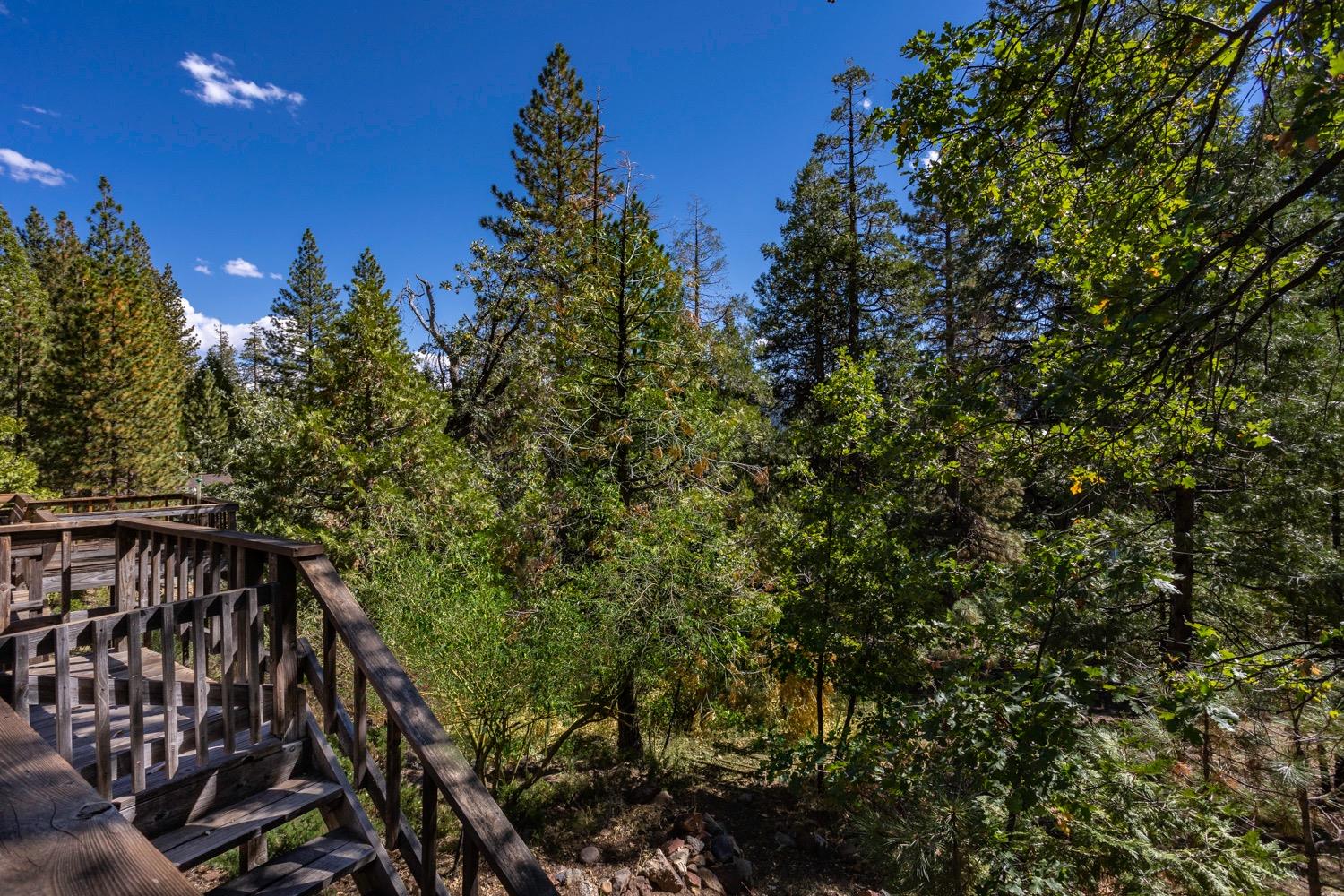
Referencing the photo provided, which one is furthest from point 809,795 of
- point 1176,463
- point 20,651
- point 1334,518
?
point 20,651

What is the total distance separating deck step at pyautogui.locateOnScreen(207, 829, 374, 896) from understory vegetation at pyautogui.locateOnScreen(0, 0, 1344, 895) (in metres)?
2.27

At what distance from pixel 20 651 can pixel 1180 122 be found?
6.25 m

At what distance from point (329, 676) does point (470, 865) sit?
50.8 inches

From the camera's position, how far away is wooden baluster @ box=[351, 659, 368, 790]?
8.11ft

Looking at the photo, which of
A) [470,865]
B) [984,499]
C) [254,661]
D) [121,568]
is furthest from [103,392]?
[984,499]

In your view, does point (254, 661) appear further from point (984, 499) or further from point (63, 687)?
point (984, 499)

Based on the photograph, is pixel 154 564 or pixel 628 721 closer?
pixel 154 564

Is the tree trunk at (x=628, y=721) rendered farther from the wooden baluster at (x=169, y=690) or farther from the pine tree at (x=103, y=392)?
the pine tree at (x=103, y=392)

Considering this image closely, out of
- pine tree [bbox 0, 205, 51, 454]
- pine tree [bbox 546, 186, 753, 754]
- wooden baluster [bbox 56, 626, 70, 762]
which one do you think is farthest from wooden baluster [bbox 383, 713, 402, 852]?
pine tree [bbox 0, 205, 51, 454]

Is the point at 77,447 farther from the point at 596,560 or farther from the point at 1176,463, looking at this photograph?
the point at 1176,463

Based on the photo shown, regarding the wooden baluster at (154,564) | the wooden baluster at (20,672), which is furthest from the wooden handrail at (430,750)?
the wooden baluster at (154,564)

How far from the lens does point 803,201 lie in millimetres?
13719

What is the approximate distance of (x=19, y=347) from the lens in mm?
15461

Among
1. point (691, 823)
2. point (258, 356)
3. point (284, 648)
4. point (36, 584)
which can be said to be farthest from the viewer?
point (258, 356)
